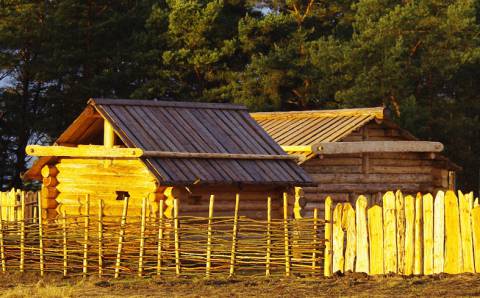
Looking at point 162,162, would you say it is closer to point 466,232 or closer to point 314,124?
point 466,232

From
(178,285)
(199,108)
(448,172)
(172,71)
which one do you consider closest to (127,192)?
(199,108)

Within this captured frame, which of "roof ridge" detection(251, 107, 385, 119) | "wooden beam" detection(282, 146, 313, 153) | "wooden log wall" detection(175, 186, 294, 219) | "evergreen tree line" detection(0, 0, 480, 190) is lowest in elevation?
"wooden log wall" detection(175, 186, 294, 219)

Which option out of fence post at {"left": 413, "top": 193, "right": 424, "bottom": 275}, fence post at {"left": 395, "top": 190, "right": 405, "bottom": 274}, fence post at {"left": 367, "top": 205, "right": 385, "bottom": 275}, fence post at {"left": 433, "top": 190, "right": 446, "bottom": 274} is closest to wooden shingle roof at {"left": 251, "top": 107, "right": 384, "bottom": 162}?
fence post at {"left": 367, "top": 205, "right": 385, "bottom": 275}

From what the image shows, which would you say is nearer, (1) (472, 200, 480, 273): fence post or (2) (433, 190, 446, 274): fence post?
(1) (472, 200, 480, 273): fence post

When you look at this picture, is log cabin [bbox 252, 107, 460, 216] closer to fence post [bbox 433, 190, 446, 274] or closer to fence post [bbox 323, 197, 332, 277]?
fence post [bbox 323, 197, 332, 277]

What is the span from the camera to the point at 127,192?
2602 cm

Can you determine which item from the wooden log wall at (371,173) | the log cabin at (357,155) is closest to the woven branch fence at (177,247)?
the log cabin at (357,155)

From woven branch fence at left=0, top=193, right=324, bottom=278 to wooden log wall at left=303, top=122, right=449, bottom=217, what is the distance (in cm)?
917

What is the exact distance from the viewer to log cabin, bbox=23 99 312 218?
25047mm

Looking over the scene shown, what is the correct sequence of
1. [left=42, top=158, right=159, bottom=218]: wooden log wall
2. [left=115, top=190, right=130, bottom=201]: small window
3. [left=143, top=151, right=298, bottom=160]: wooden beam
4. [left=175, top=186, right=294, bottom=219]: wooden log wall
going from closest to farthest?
1. [left=143, top=151, right=298, bottom=160]: wooden beam
2. [left=42, top=158, right=159, bottom=218]: wooden log wall
3. [left=175, top=186, right=294, bottom=219]: wooden log wall
4. [left=115, top=190, right=130, bottom=201]: small window

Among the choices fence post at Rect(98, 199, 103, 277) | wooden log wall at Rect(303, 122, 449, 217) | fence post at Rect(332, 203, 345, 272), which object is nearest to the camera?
fence post at Rect(332, 203, 345, 272)

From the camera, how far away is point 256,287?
20.5 m

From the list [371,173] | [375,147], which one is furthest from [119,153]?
[371,173]

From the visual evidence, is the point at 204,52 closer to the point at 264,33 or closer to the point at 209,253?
the point at 264,33
